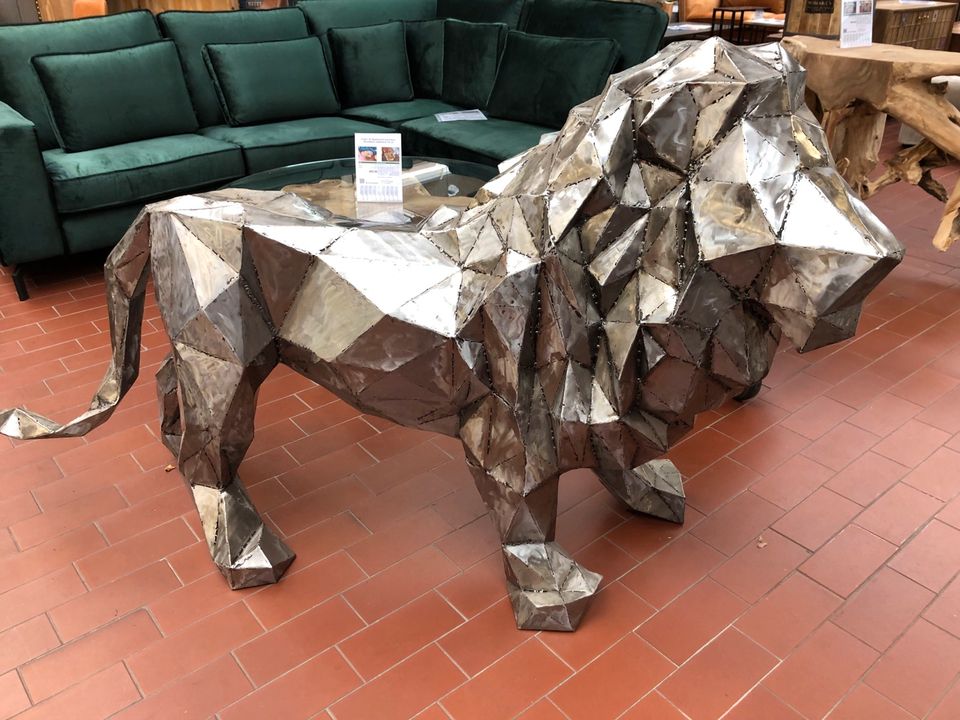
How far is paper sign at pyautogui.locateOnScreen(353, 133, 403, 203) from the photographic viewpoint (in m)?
2.77

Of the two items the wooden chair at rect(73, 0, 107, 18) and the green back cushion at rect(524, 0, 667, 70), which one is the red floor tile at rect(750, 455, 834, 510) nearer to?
the green back cushion at rect(524, 0, 667, 70)

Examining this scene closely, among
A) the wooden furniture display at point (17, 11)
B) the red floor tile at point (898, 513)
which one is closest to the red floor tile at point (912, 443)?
the red floor tile at point (898, 513)

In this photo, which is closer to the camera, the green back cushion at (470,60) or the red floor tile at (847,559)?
the red floor tile at (847,559)

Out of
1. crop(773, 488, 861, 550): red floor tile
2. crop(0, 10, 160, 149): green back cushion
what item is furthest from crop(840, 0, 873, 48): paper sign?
crop(0, 10, 160, 149): green back cushion

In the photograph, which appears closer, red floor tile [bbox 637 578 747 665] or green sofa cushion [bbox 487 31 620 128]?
red floor tile [bbox 637 578 747 665]

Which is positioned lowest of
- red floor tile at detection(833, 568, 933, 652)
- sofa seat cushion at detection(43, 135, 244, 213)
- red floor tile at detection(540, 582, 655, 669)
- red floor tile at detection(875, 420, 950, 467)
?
red floor tile at detection(875, 420, 950, 467)

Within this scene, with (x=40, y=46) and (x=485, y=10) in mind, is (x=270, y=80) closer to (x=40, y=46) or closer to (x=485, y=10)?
(x=40, y=46)

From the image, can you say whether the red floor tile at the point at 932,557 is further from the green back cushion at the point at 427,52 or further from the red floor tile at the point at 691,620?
the green back cushion at the point at 427,52

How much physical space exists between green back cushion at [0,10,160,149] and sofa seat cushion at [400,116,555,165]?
1.47 meters

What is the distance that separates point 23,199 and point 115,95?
712mm

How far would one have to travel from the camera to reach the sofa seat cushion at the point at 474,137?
372 centimetres

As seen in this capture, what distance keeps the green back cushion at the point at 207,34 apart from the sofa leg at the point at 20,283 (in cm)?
129

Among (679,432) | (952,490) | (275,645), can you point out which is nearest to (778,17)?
(952,490)

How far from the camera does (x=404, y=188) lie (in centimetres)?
299
